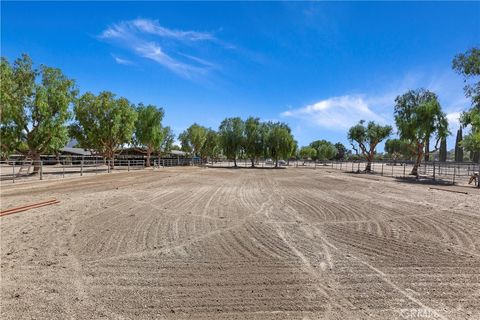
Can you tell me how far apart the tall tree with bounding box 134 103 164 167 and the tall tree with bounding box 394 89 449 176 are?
32627 millimetres

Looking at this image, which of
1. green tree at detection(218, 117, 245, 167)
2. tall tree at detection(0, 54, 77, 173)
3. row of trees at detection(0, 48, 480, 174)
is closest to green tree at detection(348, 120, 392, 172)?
row of trees at detection(0, 48, 480, 174)

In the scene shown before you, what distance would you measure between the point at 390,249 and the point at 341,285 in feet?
6.70

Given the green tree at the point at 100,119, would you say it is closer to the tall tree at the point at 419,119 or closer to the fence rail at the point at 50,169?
the fence rail at the point at 50,169

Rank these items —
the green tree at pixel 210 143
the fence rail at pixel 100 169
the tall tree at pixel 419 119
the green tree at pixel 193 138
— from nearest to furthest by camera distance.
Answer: the fence rail at pixel 100 169 < the tall tree at pixel 419 119 < the green tree at pixel 193 138 < the green tree at pixel 210 143

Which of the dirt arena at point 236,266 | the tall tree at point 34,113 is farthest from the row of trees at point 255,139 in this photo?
the dirt arena at point 236,266

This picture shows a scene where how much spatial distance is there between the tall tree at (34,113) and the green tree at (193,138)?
39.0 metres

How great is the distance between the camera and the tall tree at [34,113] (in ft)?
72.7

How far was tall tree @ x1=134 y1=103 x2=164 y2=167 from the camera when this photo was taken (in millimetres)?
43125

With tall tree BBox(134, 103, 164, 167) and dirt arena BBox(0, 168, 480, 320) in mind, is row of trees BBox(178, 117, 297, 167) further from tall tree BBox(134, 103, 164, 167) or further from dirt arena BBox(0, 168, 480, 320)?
dirt arena BBox(0, 168, 480, 320)

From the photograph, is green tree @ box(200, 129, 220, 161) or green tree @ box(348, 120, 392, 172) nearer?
green tree @ box(348, 120, 392, 172)

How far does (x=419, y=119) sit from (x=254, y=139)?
27097 millimetres

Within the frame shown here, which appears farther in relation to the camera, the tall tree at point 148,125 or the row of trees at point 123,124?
the tall tree at point 148,125

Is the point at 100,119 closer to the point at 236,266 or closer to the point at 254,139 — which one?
the point at 254,139

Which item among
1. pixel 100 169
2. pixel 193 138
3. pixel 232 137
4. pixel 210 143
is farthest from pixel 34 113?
pixel 210 143
